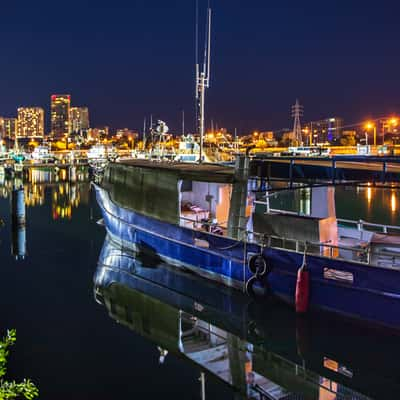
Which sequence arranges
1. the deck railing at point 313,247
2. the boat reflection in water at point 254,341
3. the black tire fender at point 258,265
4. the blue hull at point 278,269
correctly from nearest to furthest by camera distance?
1. the boat reflection in water at point 254,341
2. the blue hull at point 278,269
3. the deck railing at point 313,247
4. the black tire fender at point 258,265

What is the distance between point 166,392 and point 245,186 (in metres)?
8.28

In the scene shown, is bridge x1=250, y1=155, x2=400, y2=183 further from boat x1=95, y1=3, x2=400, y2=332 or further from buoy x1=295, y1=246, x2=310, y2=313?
buoy x1=295, y1=246, x2=310, y2=313

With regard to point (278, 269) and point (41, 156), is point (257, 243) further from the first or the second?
point (41, 156)

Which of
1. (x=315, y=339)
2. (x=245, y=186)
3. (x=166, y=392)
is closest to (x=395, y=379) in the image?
(x=315, y=339)

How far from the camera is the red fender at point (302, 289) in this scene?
14250 millimetres

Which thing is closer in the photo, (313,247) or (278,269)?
(278,269)

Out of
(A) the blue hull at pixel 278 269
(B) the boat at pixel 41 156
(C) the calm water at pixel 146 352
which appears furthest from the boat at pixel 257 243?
(B) the boat at pixel 41 156

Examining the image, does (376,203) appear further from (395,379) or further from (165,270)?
(395,379)

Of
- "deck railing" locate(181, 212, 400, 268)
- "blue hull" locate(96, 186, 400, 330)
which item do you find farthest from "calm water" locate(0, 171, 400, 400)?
"deck railing" locate(181, 212, 400, 268)

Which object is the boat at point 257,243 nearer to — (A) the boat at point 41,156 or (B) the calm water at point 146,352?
(B) the calm water at point 146,352

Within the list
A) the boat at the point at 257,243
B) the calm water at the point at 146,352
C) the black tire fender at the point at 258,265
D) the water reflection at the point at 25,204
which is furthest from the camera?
the water reflection at the point at 25,204

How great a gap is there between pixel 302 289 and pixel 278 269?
1215 millimetres

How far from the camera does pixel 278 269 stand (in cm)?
1529

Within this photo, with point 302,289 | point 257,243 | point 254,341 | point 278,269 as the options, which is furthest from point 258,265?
point 254,341
